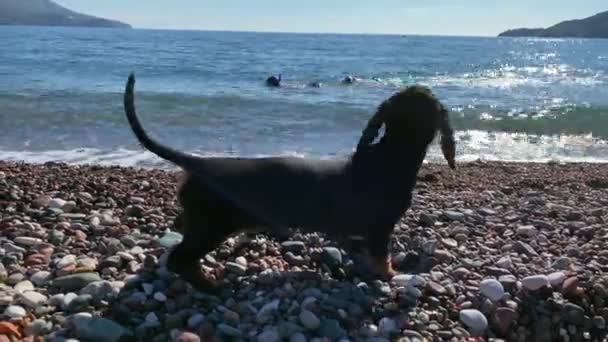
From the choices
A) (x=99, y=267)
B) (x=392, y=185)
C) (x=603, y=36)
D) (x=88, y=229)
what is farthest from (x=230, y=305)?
(x=603, y=36)

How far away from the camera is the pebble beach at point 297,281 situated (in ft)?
12.8

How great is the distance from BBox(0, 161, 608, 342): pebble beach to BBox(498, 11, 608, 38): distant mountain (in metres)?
172

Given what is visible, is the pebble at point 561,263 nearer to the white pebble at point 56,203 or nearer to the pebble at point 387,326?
the pebble at point 387,326

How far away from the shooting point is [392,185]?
186 inches

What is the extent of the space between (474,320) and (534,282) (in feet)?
2.08

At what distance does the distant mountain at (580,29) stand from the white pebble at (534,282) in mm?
172616

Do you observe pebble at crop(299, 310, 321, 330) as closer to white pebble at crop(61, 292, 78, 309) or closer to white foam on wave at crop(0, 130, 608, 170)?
white pebble at crop(61, 292, 78, 309)

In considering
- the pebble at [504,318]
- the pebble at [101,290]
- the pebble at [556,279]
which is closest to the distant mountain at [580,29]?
the pebble at [556,279]

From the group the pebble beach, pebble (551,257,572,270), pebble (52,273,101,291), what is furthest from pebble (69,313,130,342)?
pebble (551,257,572,270)

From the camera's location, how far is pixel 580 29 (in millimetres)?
168625

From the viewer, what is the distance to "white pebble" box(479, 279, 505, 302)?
171 inches

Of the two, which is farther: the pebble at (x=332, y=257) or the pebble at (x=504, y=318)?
the pebble at (x=332, y=257)

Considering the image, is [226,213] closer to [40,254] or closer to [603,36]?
[40,254]

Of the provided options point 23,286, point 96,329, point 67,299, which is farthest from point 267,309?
point 23,286
